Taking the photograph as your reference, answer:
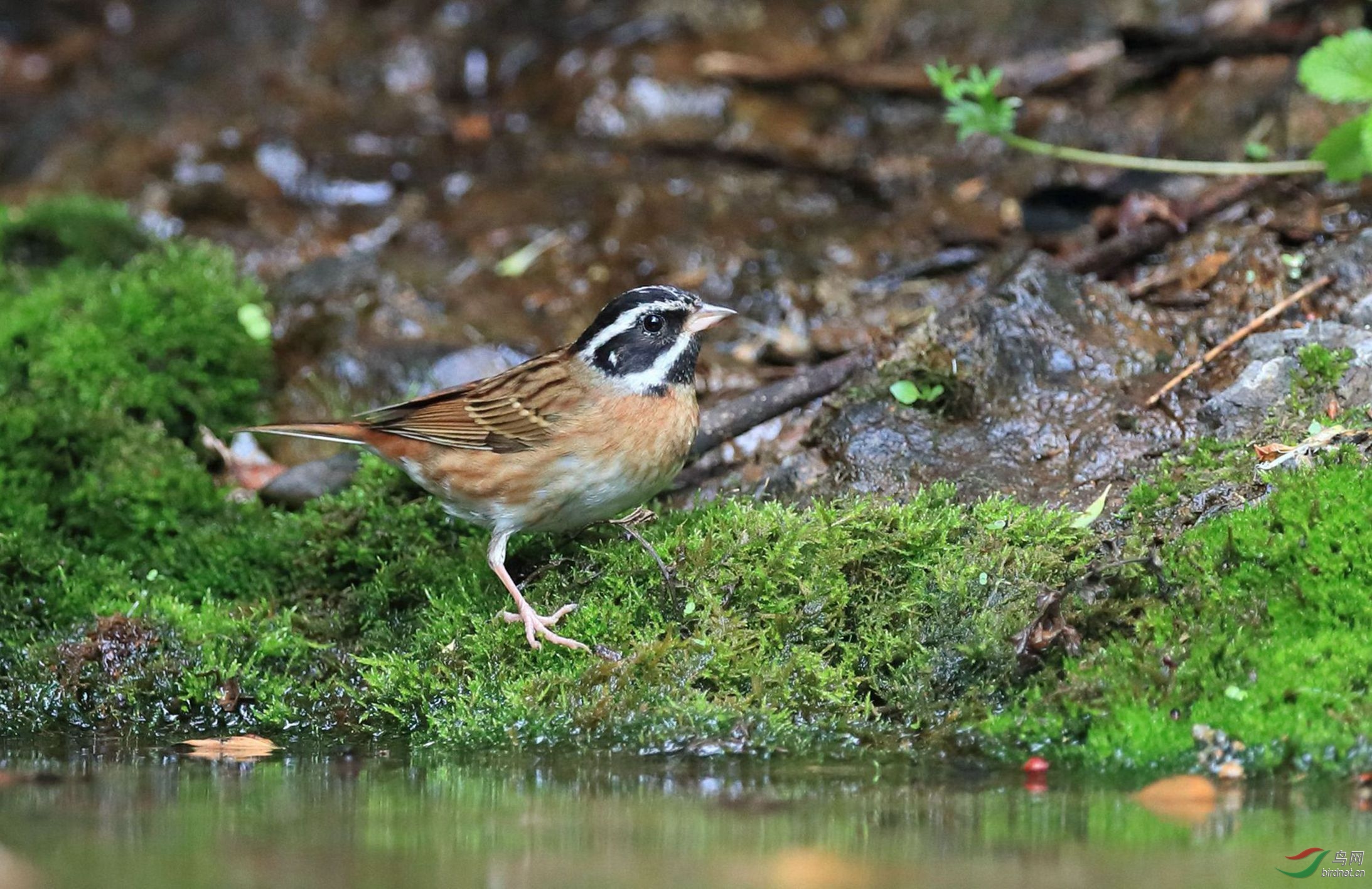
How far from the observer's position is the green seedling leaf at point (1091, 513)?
6.08 meters

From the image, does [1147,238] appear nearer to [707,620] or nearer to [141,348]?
[707,620]

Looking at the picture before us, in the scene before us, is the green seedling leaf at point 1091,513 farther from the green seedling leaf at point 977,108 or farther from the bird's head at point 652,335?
the green seedling leaf at point 977,108

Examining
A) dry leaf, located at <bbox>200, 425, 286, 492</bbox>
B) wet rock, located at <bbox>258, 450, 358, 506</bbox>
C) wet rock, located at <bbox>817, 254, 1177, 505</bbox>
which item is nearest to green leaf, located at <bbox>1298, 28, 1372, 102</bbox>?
wet rock, located at <bbox>817, 254, 1177, 505</bbox>

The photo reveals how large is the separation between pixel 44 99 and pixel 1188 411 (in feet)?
35.8

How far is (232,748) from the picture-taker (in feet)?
19.2

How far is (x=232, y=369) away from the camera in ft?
29.5

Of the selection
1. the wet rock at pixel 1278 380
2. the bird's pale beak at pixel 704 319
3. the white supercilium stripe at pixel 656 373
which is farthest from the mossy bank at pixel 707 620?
the bird's pale beak at pixel 704 319

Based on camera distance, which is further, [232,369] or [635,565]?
[232,369]

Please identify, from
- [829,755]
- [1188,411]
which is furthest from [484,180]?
[829,755]

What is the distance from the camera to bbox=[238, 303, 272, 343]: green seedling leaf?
9.13 m

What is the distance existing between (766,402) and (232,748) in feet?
10.6

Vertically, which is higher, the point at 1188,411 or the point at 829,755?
the point at 1188,411

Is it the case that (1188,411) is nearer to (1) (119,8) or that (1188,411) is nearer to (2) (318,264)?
(2) (318,264)

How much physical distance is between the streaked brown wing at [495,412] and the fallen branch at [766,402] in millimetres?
946
